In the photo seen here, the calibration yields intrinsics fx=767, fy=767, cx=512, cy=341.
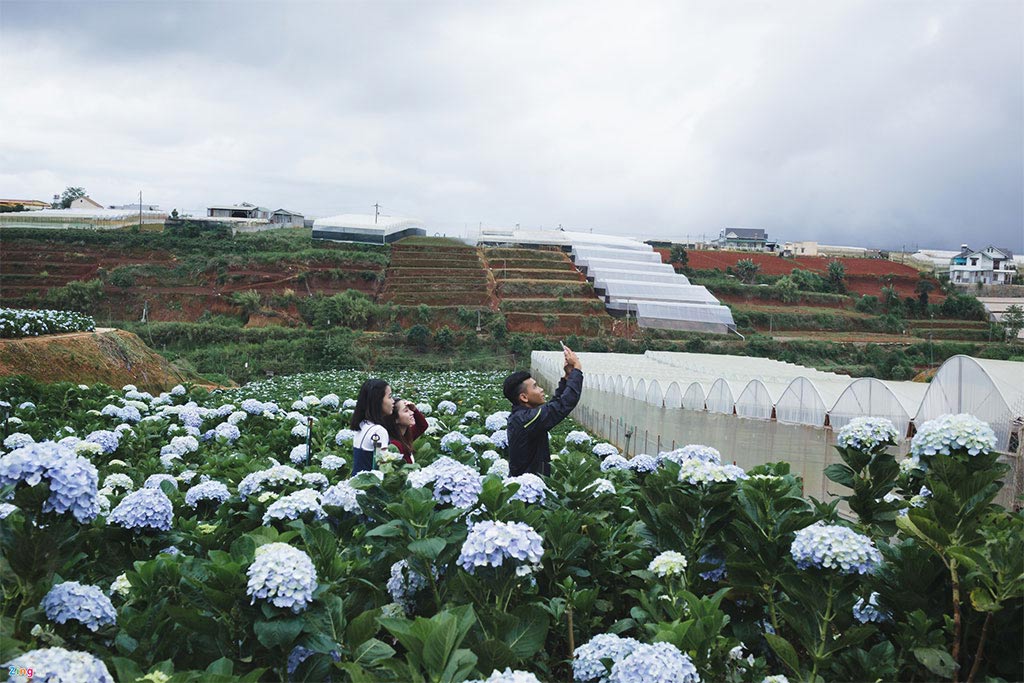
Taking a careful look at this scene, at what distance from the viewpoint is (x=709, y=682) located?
220 centimetres

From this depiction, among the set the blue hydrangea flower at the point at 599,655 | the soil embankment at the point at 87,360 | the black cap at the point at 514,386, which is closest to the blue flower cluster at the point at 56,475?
the blue hydrangea flower at the point at 599,655

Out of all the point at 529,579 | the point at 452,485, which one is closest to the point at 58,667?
the point at 452,485

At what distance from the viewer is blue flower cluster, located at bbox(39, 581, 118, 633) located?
2.33 metres

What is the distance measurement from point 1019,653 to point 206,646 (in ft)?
7.91

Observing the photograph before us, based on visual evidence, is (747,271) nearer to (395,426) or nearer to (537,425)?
(395,426)

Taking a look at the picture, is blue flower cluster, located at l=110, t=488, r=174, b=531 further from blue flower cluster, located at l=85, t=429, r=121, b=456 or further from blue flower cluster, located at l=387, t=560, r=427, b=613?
blue flower cluster, located at l=85, t=429, r=121, b=456

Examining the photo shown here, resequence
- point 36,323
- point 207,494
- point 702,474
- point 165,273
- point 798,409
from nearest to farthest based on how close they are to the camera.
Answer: point 702,474 → point 207,494 → point 798,409 → point 36,323 → point 165,273

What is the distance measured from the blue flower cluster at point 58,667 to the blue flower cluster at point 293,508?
97 cm

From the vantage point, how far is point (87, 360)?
19344 mm

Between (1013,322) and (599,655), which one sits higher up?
(599,655)

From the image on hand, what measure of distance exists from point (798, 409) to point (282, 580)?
9.53 m

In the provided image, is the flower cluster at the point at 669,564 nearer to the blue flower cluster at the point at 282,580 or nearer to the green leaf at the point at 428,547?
the green leaf at the point at 428,547

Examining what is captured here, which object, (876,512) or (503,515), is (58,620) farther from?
(876,512)

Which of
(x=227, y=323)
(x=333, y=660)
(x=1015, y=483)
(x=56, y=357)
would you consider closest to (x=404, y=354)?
(x=227, y=323)
